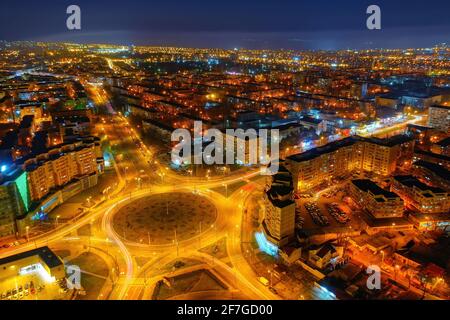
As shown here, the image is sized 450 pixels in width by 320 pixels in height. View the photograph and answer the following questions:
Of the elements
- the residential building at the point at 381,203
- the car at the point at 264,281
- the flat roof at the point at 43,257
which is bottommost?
the car at the point at 264,281

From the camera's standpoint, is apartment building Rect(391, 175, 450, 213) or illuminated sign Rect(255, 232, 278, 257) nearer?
illuminated sign Rect(255, 232, 278, 257)

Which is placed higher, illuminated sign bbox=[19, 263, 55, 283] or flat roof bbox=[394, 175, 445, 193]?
flat roof bbox=[394, 175, 445, 193]

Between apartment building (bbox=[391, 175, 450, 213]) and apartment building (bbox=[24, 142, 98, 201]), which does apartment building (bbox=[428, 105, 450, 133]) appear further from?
apartment building (bbox=[24, 142, 98, 201])

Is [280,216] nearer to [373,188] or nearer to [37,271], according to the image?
[373,188]

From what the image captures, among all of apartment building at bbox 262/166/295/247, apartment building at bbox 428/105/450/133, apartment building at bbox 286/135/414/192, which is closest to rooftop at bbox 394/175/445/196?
apartment building at bbox 286/135/414/192

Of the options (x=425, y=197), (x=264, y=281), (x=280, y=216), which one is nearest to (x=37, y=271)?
(x=264, y=281)

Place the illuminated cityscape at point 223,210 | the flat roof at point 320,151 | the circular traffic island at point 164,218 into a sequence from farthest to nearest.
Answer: the flat roof at point 320,151, the circular traffic island at point 164,218, the illuminated cityscape at point 223,210

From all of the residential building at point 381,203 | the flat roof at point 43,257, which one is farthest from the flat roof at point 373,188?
the flat roof at point 43,257

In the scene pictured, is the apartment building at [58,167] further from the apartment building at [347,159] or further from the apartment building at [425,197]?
the apartment building at [425,197]

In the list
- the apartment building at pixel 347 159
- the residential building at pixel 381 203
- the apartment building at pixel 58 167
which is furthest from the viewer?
the apartment building at pixel 347 159
